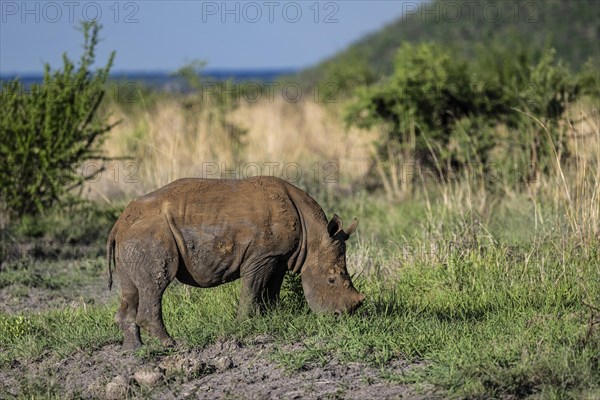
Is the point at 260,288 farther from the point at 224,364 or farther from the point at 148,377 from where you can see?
the point at 148,377

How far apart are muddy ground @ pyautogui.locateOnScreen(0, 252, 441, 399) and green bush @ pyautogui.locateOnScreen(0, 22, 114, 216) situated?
5.97 metres

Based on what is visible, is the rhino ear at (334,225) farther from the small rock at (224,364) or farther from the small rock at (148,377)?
the small rock at (148,377)

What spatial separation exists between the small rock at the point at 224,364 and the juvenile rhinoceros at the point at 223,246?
19.7 inches

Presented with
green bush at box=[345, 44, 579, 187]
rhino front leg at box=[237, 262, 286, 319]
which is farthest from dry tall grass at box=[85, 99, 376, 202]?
rhino front leg at box=[237, 262, 286, 319]

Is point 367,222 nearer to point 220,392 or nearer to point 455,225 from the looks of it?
point 455,225

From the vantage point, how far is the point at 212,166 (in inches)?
640

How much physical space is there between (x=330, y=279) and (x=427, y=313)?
909 mm

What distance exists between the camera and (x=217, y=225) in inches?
269

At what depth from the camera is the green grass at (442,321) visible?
6059mm

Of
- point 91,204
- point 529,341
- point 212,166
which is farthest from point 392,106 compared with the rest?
point 529,341

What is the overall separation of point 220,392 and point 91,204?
26.3 ft

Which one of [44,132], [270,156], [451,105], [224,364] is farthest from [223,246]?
[270,156]

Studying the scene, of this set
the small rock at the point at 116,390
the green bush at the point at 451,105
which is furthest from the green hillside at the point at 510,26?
the small rock at the point at 116,390

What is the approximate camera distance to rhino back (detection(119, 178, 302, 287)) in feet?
22.3
